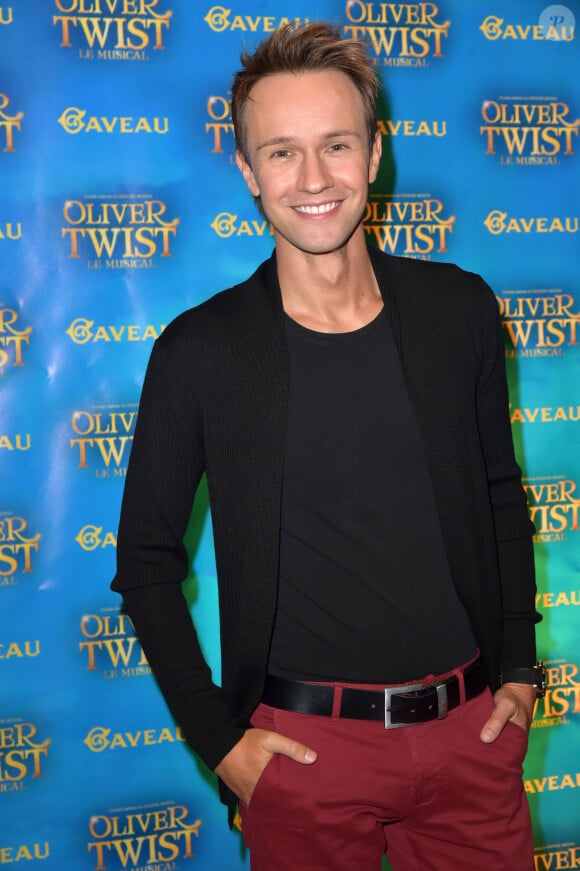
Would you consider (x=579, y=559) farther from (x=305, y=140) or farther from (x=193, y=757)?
(x=305, y=140)

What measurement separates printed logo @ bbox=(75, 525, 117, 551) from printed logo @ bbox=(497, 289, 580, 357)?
4.69 feet

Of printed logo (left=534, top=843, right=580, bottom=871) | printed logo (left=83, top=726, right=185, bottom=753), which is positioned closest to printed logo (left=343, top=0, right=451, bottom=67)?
printed logo (left=83, top=726, right=185, bottom=753)

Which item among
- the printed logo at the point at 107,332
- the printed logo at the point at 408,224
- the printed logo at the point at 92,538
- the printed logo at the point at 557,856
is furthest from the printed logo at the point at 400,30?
the printed logo at the point at 557,856

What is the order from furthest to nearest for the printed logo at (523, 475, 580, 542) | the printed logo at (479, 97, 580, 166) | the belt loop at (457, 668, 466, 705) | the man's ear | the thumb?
the printed logo at (523, 475, 580, 542) → the printed logo at (479, 97, 580, 166) → the man's ear → the belt loop at (457, 668, 466, 705) → the thumb

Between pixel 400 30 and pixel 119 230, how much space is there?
109cm

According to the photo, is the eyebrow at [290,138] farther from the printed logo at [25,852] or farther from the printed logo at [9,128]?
the printed logo at [25,852]

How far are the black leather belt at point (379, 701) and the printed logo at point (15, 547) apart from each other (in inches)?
50.1

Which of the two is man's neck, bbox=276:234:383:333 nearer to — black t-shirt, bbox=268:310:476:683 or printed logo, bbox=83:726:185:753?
black t-shirt, bbox=268:310:476:683

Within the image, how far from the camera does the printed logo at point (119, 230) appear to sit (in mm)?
2766

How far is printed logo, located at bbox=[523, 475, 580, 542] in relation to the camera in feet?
10.2

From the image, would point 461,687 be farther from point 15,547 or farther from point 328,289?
point 15,547

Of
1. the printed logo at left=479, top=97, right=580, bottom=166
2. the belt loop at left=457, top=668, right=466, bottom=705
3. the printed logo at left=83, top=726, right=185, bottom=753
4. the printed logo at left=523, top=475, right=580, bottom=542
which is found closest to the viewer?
the belt loop at left=457, top=668, right=466, bottom=705

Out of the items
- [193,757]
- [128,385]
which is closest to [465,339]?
[128,385]

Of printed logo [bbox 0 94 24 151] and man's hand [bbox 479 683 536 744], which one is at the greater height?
printed logo [bbox 0 94 24 151]
